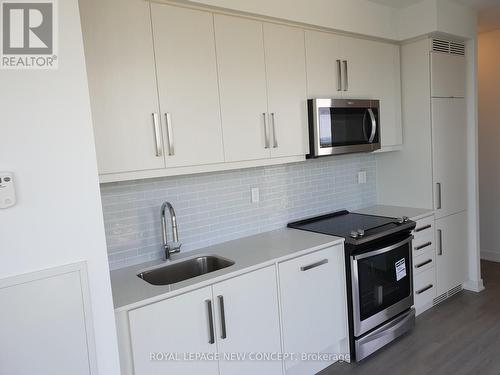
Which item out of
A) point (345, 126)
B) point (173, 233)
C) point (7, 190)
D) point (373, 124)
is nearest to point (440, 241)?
point (373, 124)

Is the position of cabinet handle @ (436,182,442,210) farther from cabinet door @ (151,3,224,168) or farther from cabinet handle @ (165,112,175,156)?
cabinet handle @ (165,112,175,156)

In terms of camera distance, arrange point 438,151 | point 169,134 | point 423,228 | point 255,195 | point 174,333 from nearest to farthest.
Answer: point 174,333
point 169,134
point 255,195
point 423,228
point 438,151

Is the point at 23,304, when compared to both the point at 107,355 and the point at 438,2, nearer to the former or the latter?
the point at 107,355

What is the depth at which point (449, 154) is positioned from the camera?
3365mm

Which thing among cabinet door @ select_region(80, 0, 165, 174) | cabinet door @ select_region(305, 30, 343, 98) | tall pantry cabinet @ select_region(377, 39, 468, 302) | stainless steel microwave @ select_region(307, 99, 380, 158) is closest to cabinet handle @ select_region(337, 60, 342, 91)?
cabinet door @ select_region(305, 30, 343, 98)

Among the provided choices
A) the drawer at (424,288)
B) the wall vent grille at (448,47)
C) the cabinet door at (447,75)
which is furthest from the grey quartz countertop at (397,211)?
the wall vent grille at (448,47)

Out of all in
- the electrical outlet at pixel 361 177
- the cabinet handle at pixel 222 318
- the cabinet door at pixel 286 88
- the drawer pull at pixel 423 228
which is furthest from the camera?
the electrical outlet at pixel 361 177

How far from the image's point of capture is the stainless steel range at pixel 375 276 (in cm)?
257

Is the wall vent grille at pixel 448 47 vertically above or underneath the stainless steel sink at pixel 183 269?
above

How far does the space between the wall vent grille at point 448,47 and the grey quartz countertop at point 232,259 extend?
187 cm

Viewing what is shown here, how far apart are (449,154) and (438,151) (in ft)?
0.57

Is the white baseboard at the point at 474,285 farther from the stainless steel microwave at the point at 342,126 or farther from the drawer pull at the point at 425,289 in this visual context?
the stainless steel microwave at the point at 342,126

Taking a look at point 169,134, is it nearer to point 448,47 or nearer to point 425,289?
point 425,289

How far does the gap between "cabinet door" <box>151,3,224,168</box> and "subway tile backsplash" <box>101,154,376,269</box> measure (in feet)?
1.12
